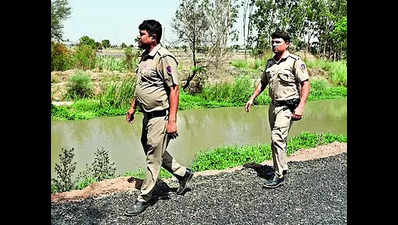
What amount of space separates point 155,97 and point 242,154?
130 inches

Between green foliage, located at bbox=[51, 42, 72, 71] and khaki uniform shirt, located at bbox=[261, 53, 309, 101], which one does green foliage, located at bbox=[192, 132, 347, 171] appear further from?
green foliage, located at bbox=[51, 42, 72, 71]

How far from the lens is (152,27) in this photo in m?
4.13

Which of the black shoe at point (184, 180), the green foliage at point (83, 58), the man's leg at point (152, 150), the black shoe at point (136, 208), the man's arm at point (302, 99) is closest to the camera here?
the black shoe at point (136, 208)

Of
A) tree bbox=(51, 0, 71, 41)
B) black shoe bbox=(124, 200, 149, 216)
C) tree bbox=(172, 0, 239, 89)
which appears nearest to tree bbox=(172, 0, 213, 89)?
tree bbox=(172, 0, 239, 89)

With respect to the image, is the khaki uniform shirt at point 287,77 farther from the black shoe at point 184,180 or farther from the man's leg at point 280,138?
the black shoe at point 184,180

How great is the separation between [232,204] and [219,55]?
494 inches

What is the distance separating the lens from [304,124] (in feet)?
37.4

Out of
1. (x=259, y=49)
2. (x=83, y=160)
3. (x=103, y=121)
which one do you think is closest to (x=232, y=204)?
(x=83, y=160)

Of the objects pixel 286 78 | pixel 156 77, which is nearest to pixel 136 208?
pixel 156 77

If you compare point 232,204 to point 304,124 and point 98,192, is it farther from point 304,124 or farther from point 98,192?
Answer: point 304,124

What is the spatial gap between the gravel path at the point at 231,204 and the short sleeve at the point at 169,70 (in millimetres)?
1180

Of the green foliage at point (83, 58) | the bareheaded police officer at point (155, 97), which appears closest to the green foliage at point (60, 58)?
the green foliage at point (83, 58)

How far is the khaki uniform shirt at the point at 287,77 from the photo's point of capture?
16.1 feet

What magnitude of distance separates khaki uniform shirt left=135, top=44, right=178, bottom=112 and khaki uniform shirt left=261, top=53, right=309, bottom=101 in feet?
4.52
